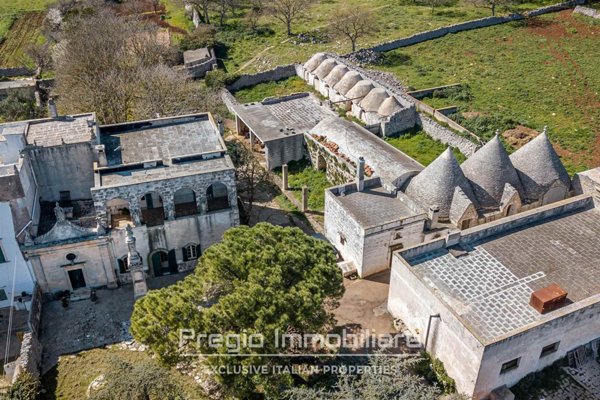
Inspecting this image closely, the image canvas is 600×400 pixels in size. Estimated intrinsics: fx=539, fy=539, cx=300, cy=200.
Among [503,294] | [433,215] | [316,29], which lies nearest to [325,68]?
[316,29]

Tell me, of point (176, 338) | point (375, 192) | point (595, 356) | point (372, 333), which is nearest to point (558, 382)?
point (595, 356)

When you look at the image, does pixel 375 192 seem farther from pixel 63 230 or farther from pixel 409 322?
pixel 63 230

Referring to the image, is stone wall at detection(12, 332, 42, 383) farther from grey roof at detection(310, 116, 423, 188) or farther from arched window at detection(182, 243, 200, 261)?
grey roof at detection(310, 116, 423, 188)

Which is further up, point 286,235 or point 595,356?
point 286,235

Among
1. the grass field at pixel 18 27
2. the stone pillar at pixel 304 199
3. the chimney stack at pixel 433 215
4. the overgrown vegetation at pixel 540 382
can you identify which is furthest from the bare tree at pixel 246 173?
the grass field at pixel 18 27

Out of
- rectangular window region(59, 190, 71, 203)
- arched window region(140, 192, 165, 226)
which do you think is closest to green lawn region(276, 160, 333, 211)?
arched window region(140, 192, 165, 226)

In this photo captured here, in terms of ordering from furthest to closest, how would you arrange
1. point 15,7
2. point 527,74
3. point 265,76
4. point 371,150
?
point 15,7 < point 265,76 < point 527,74 < point 371,150

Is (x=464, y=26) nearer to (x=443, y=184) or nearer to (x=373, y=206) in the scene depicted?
(x=443, y=184)
